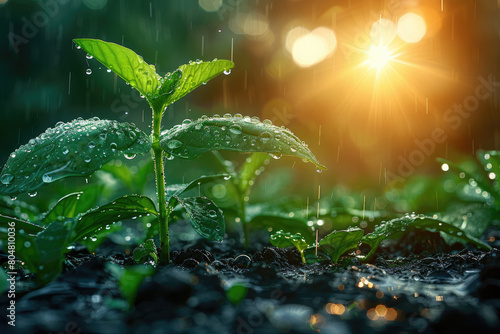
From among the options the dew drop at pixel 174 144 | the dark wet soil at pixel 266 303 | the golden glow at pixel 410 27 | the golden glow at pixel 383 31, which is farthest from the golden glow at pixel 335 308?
the golden glow at pixel 410 27

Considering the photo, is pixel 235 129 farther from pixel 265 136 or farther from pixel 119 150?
pixel 119 150

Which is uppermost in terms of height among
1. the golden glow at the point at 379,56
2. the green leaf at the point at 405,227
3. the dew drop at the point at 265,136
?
the golden glow at the point at 379,56

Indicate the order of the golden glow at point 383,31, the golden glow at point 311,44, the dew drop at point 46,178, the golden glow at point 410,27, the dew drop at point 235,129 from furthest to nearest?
1. the golden glow at point 311,44
2. the golden glow at point 410,27
3. the golden glow at point 383,31
4. the dew drop at point 235,129
5. the dew drop at point 46,178

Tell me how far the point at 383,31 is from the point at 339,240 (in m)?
2.18

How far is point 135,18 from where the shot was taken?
3.17 meters

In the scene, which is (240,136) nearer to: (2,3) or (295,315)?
(295,315)

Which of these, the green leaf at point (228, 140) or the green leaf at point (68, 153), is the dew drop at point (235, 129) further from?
the green leaf at point (68, 153)

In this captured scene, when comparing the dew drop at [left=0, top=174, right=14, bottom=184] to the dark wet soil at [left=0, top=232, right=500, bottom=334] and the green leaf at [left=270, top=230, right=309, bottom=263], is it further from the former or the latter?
the green leaf at [left=270, top=230, right=309, bottom=263]

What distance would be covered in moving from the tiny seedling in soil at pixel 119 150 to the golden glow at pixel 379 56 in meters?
1.81

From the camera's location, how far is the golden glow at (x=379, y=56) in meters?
2.48


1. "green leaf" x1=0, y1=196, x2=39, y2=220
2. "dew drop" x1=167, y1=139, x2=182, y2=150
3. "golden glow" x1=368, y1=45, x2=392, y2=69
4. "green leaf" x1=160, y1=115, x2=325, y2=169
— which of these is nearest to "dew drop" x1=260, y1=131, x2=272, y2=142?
"green leaf" x1=160, y1=115, x2=325, y2=169

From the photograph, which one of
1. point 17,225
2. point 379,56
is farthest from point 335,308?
point 379,56

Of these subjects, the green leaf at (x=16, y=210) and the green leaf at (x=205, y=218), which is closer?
the green leaf at (x=205, y=218)

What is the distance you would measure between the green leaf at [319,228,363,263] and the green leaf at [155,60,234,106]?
0.46m
